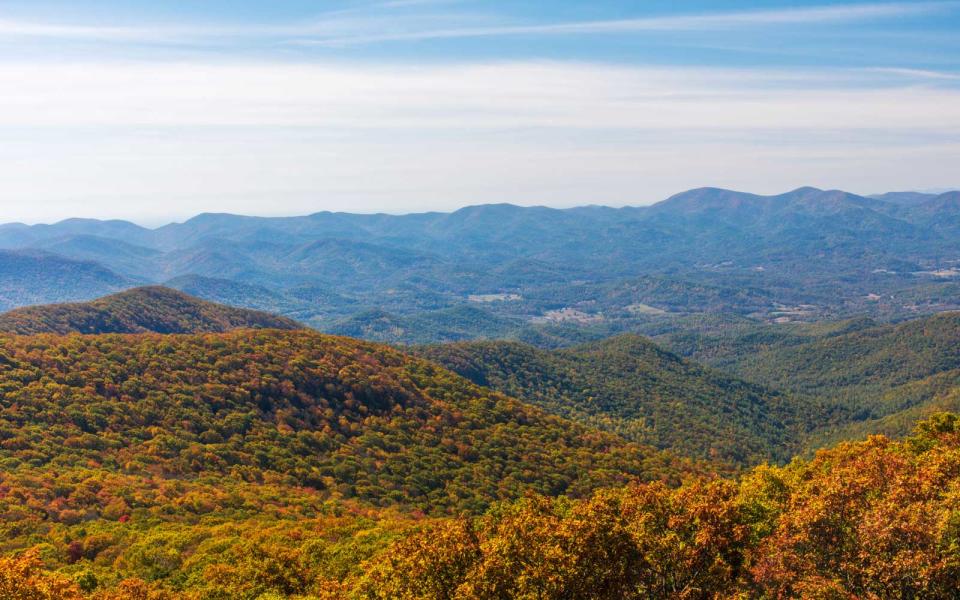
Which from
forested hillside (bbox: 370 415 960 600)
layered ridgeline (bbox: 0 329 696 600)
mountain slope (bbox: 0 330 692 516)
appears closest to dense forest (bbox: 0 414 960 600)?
forested hillside (bbox: 370 415 960 600)

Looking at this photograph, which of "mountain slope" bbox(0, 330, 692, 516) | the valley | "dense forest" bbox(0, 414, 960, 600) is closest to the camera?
"dense forest" bbox(0, 414, 960, 600)

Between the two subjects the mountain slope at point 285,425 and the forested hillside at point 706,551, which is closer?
the forested hillside at point 706,551

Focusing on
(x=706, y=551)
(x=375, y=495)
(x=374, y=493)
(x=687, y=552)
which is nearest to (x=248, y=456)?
(x=374, y=493)

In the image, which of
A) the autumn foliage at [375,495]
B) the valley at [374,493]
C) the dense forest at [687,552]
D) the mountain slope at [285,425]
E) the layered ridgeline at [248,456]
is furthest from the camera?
the mountain slope at [285,425]

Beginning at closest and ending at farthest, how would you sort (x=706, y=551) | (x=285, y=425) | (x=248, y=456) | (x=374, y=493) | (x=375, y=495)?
(x=706, y=551)
(x=375, y=495)
(x=374, y=493)
(x=248, y=456)
(x=285, y=425)

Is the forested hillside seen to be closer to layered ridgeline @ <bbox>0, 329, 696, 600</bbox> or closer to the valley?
the valley

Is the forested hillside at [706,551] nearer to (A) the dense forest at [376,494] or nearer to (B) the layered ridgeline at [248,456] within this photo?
(A) the dense forest at [376,494]

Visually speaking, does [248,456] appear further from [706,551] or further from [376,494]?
[706,551]

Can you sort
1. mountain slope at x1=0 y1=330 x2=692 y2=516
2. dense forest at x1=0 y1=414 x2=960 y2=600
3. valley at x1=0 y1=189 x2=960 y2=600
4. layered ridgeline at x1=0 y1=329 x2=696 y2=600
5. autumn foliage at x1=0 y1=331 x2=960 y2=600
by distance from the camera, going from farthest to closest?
1. mountain slope at x1=0 y1=330 x2=692 y2=516
2. layered ridgeline at x1=0 y1=329 x2=696 y2=600
3. valley at x1=0 y1=189 x2=960 y2=600
4. autumn foliage at x1=0 y1=331 x2=960 y2=600
5. dense forest at x1=0 y1=414 x2=960 y2=600

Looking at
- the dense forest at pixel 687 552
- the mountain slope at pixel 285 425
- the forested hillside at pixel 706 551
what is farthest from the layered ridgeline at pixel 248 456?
the forested hillside at pixel 706 551
